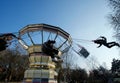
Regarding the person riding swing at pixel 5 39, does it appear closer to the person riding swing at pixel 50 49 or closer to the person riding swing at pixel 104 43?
the person riding swing at pixel 50 49

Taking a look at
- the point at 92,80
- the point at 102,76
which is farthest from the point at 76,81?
the point at 102,76

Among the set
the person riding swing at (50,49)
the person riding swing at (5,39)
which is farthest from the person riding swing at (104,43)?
the person riding swing at (5,39)

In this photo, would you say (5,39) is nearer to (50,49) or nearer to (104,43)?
(50,49)

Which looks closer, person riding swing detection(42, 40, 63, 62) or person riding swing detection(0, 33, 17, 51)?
person riding swing detection(0, 33, 17, 51)

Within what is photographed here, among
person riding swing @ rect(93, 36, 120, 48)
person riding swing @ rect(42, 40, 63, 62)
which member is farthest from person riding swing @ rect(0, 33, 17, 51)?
person riding swing @ rect(93, 36, 120, 48)

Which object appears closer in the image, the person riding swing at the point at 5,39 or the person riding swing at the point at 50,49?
the person riding swing at the point at 5,39

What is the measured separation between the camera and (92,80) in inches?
2901

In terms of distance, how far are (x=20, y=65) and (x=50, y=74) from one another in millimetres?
44908

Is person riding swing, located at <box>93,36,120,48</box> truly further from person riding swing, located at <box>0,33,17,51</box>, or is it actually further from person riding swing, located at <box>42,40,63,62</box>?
person riding swing, located at <box>0,33,17,51</box>

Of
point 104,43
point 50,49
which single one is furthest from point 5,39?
point 104,43

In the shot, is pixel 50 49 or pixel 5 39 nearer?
pixel 5 39

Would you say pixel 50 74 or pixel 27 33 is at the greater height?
pixel 27 33

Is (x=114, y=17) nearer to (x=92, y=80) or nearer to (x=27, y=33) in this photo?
(x=27, y=33)

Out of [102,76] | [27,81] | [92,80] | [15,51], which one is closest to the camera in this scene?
[27,81]
